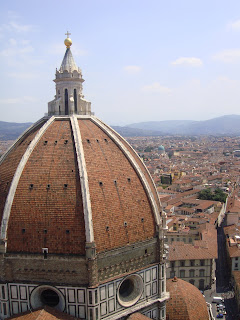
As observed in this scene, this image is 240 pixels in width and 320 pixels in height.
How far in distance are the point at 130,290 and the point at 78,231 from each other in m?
4.97

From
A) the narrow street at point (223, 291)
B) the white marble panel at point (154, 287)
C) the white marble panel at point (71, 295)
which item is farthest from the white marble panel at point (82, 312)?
the narrow street at point (223, 291)

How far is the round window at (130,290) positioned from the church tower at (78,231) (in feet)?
0.17

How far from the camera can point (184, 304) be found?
2036cm

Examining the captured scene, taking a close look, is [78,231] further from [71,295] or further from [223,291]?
[223,291]

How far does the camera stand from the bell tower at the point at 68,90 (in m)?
20.9

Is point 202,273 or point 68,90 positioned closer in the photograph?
point 68,90

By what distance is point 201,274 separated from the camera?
1446 inches

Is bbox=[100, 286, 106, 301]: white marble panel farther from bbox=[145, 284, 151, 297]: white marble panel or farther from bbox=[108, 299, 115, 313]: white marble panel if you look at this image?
bbox=[145, 284, 151, 297]: white marble panel

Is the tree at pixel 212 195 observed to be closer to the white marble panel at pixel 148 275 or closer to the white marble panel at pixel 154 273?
the white marble panel at pixel 154 273

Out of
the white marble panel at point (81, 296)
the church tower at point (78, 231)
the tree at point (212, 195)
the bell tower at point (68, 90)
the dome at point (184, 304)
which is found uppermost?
the bell tower at point (68, 90)

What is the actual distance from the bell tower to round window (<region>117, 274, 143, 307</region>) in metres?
9.89

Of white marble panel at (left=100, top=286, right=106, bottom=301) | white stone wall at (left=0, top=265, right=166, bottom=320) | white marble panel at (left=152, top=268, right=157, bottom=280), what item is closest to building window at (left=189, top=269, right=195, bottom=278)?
white marble panel at (left=152, top=268, right=157, bottom=280)

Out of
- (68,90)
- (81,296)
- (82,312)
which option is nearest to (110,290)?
(81,296)

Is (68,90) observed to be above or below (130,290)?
above
